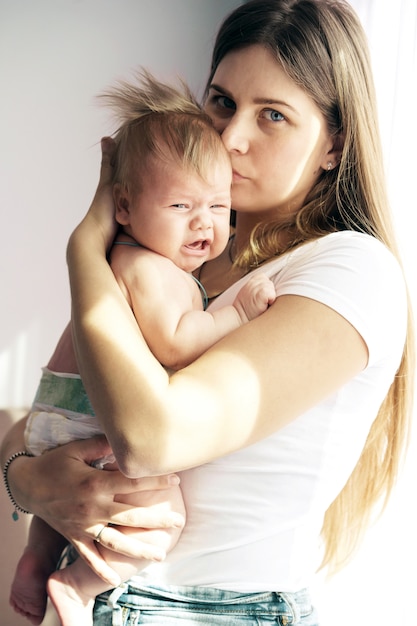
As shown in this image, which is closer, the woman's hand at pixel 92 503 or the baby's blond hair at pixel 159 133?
the woman's hand at pixel 92 503

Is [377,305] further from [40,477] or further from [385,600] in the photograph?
[385,600]

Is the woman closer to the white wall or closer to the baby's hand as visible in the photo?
the baby's hand

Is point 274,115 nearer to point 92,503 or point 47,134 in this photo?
point 92,503

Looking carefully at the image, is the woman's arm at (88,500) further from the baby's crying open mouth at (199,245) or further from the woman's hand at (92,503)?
the baby's crying open mouth at (199,245)

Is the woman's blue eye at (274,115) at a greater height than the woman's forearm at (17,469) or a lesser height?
greater

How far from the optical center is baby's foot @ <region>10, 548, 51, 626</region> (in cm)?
144

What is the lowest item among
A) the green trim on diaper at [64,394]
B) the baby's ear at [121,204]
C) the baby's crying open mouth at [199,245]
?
the green trim on diaper at [64,394]

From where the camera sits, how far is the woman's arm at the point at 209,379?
3.38 ft

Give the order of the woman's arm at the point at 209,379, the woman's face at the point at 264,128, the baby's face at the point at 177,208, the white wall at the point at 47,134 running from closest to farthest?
the woman's arm at the point at 209,379
the baby's face at the point at 177,208
the woman's face at the point at 264,128
the white wall at the point at 47,134

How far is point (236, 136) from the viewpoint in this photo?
1.41m

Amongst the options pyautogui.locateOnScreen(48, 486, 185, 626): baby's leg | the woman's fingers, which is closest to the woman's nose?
pyautogui.locateOnScreen(48, 486, 185, 626): baby's leg

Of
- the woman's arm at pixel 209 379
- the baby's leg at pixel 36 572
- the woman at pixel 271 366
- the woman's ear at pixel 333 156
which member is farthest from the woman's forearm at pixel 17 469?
the woman's ear at pixel 333 156

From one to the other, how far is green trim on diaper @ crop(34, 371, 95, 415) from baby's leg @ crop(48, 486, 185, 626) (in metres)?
0.20

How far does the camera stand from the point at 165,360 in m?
1.23
